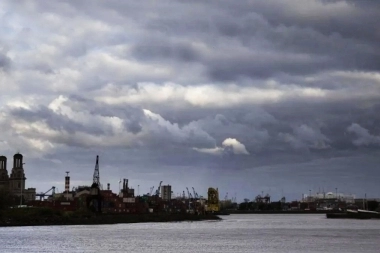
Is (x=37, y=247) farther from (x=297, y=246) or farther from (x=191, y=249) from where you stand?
(x=297, y=246)

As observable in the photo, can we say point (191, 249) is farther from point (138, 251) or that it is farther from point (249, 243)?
point (249, 243)

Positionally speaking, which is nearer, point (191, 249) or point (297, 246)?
point (191, 249)

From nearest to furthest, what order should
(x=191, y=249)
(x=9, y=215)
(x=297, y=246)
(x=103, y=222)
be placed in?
(x=191, y=249) < (x=297, y=246) < (x=9, y=215) < (x=103, y=222)

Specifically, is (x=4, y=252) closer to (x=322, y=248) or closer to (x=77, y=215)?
(x=322, y=248)

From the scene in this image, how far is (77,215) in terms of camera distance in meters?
197

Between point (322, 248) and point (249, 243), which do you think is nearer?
point (322, 248)

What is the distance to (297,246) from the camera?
9050 centimetres

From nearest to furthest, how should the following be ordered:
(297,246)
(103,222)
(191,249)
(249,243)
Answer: (191,249) → (297,246) → (249,243) → (103,222)

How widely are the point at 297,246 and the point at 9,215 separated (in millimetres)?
103038

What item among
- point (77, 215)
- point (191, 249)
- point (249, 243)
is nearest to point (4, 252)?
point (191, 249)

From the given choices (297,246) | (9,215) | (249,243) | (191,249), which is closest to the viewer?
(191,249)

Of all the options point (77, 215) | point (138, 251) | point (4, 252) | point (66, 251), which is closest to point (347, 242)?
point (138, 251)

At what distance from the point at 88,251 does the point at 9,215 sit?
99867 mm

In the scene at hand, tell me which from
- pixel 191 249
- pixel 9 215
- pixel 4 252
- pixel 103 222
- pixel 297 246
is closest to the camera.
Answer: pixel 4 252
